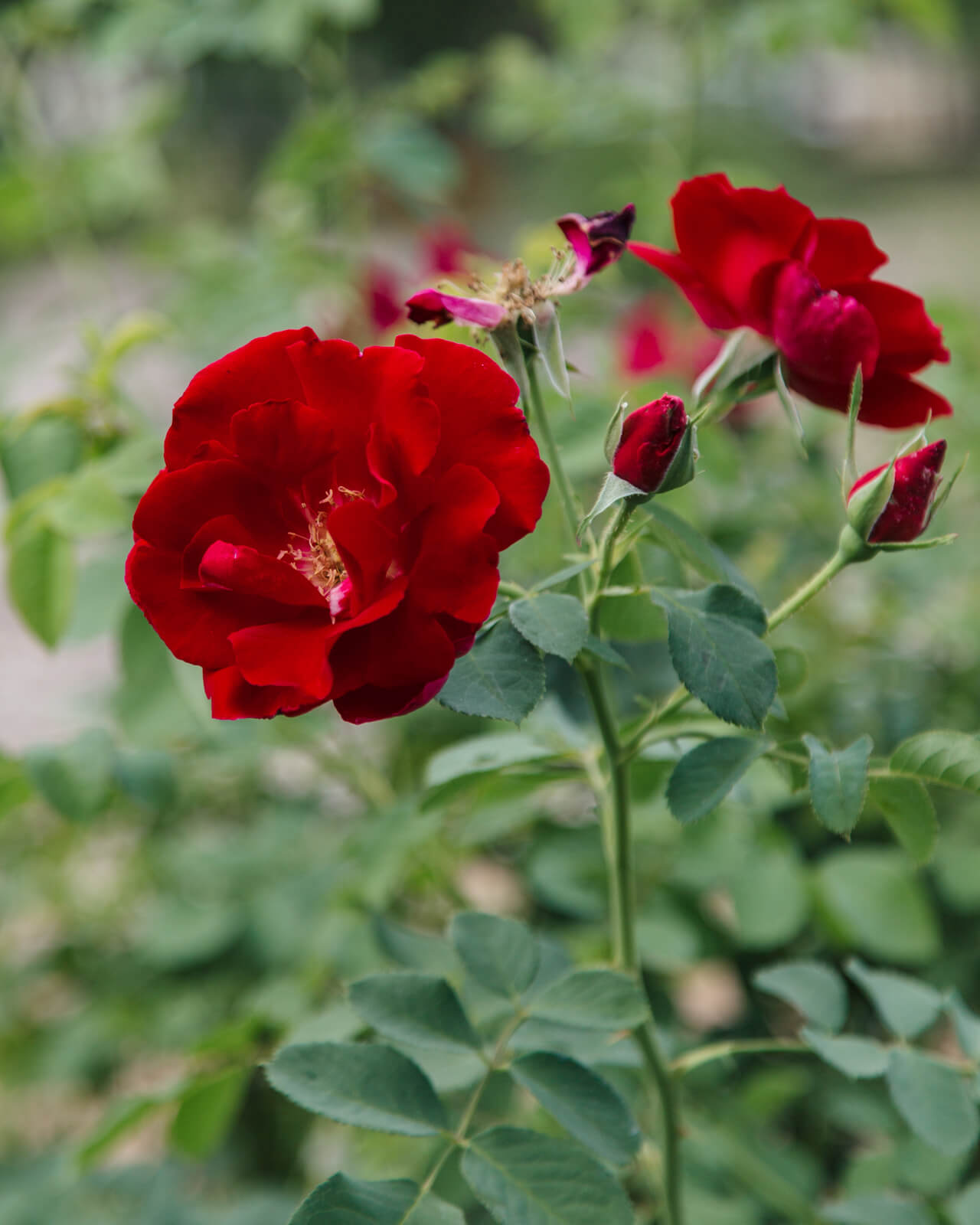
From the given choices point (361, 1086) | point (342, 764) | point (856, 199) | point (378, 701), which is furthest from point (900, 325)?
point (856, 199)

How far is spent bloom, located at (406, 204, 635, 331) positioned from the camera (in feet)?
1.18

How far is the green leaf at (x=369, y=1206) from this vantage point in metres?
0.36

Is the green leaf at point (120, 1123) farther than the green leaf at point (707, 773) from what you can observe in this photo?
Yes

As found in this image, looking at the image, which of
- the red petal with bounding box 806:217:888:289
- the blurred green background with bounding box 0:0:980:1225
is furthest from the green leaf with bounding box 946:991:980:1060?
the red petal with bounding box 806:217:888:289

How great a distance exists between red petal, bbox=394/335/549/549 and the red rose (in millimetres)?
108

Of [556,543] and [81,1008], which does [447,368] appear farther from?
[81,1008]

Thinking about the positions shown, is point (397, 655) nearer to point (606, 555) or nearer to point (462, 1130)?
point (606, 555)

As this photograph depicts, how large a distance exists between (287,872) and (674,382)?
0.56 meters

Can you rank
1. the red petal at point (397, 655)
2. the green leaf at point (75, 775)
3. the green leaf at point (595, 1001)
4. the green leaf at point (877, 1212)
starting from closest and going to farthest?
the red petal at point (397, 655) < the green leaf at point (595, 1001) < the green leaf at point (877, 1212) < the green leaf at point (75, 775)

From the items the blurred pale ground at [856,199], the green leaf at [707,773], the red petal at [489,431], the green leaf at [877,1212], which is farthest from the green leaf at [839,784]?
the blurred pale ground at [856,199]

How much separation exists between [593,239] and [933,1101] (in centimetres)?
36

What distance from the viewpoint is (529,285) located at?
38 centimetres

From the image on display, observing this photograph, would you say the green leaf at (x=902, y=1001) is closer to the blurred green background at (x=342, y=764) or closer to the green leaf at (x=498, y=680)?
the blurred green background at (x=342, y=764)

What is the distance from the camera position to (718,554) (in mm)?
403
